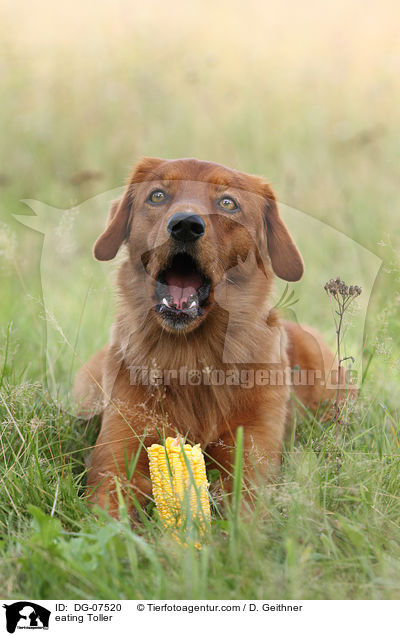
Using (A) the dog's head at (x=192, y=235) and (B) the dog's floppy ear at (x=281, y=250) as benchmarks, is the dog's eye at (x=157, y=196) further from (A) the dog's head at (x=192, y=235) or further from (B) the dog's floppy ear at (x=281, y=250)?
(B) the dog's floppy ear at (x=281, y=250)

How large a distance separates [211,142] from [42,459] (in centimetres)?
371

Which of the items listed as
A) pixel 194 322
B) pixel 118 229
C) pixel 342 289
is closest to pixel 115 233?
pixel 118 229

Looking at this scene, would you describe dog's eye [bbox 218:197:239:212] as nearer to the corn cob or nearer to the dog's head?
the dog's head

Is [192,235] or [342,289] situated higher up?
[192,235]

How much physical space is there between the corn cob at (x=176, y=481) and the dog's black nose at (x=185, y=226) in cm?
84

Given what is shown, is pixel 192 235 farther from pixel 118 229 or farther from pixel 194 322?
pixel 118 229

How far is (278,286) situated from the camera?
128 inches

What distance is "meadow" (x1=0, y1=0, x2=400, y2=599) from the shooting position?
6.78ft

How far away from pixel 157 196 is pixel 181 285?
455mm

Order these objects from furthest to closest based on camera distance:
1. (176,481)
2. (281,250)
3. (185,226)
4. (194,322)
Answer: (281,250)
(194,322)
(185,226)
(176,481)
